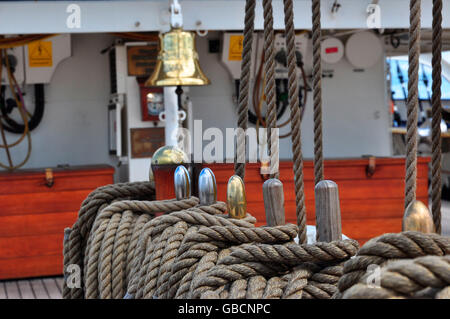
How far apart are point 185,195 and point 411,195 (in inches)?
33.5

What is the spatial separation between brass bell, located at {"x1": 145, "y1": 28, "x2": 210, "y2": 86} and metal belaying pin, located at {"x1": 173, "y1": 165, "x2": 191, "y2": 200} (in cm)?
353

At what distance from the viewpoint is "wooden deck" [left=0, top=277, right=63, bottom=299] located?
5.82 meters

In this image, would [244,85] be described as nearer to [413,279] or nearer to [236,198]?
[236,198]

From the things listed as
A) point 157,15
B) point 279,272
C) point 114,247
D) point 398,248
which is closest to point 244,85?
point 279,272

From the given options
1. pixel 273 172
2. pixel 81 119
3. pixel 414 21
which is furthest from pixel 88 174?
pixel 414 21

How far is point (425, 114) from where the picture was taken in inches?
575

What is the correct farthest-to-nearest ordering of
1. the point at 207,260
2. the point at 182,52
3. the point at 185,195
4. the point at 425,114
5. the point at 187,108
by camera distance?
the point at 425,114, the point at 187,108, the point at 182,52, the point at 185,195, the point at 207,260

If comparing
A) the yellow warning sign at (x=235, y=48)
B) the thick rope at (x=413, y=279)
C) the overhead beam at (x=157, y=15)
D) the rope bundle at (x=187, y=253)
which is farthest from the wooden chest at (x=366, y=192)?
the thick rope at (x=413, y=279)

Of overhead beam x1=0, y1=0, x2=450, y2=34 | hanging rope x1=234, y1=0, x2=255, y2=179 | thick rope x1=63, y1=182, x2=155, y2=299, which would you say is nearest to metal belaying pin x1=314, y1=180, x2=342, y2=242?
hanging rope x1=234, y1=0, x2=255, y2=179

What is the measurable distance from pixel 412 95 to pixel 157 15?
4844 millimetres

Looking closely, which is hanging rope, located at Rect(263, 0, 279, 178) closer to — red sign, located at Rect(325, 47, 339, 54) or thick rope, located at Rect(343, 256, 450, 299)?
thick rope, located at Rect(343, 256, 450, 299)

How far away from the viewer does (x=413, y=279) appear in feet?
2.64

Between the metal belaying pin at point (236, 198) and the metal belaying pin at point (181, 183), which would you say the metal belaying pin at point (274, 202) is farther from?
the metal belaying pin at point (181, 183)
